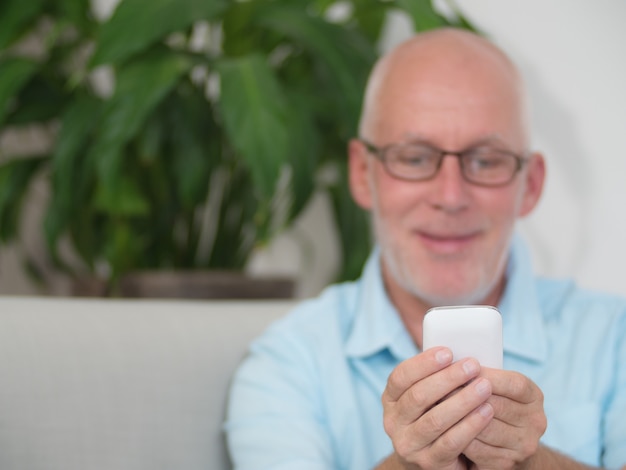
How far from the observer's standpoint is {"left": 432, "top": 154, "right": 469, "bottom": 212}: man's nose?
107cm

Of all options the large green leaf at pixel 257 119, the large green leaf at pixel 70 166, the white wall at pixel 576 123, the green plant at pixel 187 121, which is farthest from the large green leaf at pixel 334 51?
the large green leaf at pixel 70 166

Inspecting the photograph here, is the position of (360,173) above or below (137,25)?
below

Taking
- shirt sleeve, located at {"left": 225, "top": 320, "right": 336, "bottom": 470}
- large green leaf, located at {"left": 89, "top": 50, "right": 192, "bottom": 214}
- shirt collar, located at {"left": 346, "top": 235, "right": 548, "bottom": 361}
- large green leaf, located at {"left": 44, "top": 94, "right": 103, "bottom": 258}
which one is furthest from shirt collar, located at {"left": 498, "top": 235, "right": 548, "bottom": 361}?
large green leaf, located at {"left": 44, "top": 94, "right": 103, "bottom": 258}

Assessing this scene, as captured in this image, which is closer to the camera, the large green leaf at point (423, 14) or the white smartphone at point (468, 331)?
the white smartphone at point (468, 331)

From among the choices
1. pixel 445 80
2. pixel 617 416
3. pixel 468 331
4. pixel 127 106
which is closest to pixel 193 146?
pixel 127 106

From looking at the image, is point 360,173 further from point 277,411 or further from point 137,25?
point 137,25

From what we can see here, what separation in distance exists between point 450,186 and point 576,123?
485 mm

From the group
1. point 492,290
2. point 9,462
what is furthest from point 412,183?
point 9,462

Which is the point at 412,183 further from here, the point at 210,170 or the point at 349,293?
the point at 210,170

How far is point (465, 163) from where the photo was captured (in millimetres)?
1102

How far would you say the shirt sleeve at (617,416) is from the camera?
940 millimetres

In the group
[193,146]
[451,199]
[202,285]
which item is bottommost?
[202,285]

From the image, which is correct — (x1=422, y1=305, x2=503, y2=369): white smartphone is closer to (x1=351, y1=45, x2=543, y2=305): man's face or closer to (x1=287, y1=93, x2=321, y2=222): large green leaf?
(x1=351, y1=45, x2=543, y2=305): man's face

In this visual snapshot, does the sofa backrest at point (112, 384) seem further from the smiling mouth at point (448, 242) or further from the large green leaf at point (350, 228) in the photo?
the large green leaf at point (350, 228)
